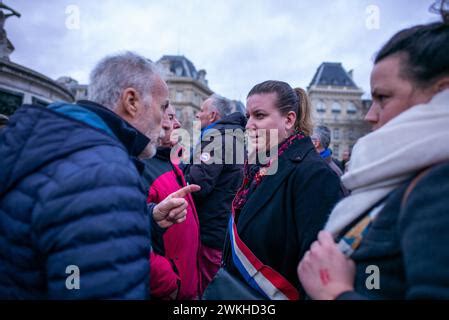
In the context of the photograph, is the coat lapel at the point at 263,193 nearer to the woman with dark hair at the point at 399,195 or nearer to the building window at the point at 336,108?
the woman with dark hair at the point at 399,195

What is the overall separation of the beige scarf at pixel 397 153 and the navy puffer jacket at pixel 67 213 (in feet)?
3.03

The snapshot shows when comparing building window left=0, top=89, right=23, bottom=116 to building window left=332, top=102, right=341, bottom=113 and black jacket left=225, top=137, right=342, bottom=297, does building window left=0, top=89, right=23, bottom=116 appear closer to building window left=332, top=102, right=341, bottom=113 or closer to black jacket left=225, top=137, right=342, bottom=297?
black jacket left=225, top=137, right=342, bottom=297

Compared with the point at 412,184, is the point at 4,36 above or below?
above

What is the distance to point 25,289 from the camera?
1.30 m

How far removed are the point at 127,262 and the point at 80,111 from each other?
79 centimetres

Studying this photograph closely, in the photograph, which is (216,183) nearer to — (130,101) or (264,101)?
(264,101)

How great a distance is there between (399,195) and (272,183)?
1.08m

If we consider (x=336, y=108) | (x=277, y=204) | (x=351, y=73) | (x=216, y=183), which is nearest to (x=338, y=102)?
(x=336, y=108)

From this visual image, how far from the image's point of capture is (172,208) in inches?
88.1

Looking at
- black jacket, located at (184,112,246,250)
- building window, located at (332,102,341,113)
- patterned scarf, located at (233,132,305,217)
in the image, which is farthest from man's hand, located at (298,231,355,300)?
building window, located at (332,102,341,113)

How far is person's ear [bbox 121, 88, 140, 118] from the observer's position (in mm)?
1762

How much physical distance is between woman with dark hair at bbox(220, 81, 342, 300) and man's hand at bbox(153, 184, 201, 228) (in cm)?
42

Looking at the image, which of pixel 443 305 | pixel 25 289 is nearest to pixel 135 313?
pixel 25 289

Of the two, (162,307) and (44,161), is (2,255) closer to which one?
(44,161)
